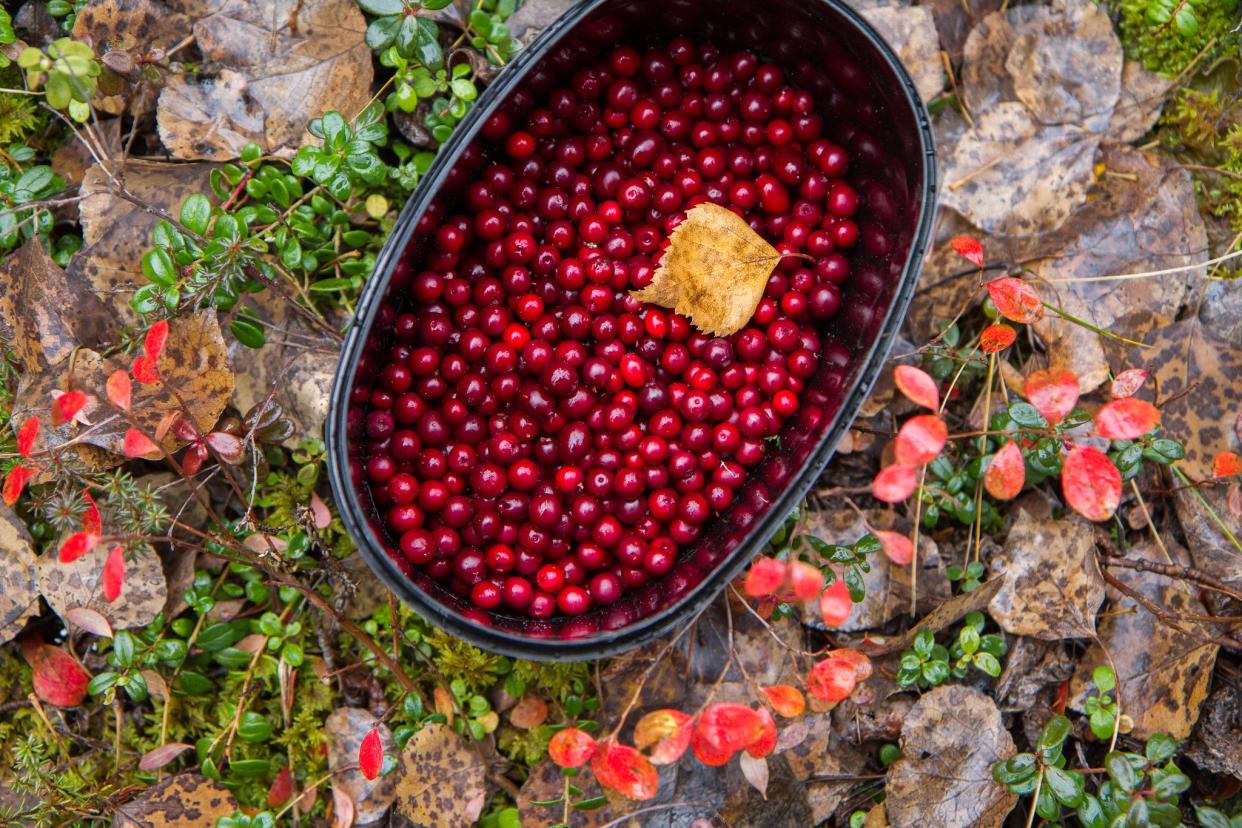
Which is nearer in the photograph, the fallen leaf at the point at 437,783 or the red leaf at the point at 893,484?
the red leaf at the point at 893,484

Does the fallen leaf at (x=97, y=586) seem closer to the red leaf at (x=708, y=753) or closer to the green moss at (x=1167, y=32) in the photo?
the red leaf at (x=708, y=753)

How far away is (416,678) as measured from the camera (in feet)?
6.46

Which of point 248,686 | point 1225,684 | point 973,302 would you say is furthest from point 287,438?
point 1225,684

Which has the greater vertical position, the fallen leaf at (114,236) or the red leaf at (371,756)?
the fallen leaf at (114,236)

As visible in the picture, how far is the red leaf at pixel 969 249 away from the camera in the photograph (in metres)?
1.88

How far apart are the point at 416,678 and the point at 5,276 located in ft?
3.82

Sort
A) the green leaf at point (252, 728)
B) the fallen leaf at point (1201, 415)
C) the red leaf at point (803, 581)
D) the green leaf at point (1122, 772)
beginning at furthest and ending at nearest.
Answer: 1. the fallen leaf at point (1201, 415)
2. the green leaf at point (252, 728)
3. the green leaf at point (1122, 772)
4. the red leaf at point (803, 581)

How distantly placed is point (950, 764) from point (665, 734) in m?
0.60

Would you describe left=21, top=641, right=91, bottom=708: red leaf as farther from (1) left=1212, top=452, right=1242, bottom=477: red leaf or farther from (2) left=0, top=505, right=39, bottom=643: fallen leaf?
(1) left=1212, top=452, right=1242, bottom=477: red leaf

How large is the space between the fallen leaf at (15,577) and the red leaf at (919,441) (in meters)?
1.70

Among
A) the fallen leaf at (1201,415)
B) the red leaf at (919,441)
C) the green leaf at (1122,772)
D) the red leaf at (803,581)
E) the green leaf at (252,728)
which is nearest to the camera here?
the red leaf at (803,581)

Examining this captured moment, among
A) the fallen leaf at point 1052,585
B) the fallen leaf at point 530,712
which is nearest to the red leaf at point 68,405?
the fallen leaf at point 530,712

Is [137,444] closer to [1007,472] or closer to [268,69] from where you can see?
[268,69]

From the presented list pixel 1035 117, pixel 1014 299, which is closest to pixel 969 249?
pixel 1014 299
